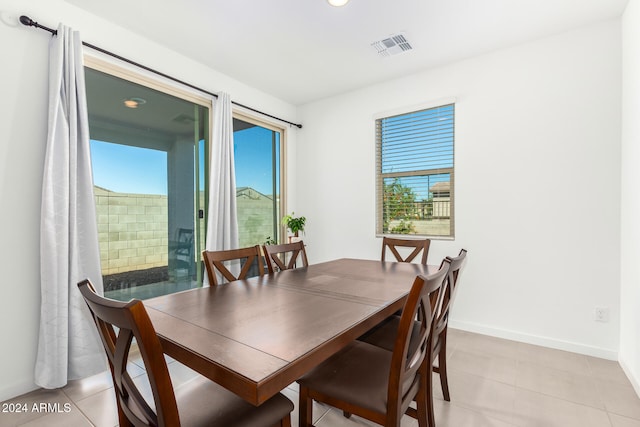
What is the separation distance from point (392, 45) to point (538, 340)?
3025mm

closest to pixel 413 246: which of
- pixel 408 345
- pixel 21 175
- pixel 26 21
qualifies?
pixel 408 345

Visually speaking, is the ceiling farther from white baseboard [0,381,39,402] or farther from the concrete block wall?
white baseboard [0,381,39,402]

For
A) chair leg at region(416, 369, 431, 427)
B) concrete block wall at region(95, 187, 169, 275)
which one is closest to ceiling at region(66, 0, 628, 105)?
concrete block wall at region(95, 187, 169, 275)

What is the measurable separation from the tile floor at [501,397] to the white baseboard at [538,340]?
A: 2.6 inches

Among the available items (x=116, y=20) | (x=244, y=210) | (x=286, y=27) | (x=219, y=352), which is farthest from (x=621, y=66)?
(x=116, y=20)

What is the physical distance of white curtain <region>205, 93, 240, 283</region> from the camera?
317 cm

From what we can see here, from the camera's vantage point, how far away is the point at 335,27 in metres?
2.62

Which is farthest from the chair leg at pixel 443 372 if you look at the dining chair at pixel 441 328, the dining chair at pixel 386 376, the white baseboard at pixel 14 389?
the white baseboard at pixel 14 389

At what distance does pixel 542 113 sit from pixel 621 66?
0.59 m

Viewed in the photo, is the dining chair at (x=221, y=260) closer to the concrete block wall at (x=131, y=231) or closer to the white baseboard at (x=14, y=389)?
the concrete block wall at (x=131, y=231)

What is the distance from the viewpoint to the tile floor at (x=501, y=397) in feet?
5.85

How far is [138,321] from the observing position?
79cm

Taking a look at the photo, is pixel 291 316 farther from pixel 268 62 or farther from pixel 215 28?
pixel 268 62

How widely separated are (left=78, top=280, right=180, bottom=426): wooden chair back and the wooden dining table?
0.43ft
